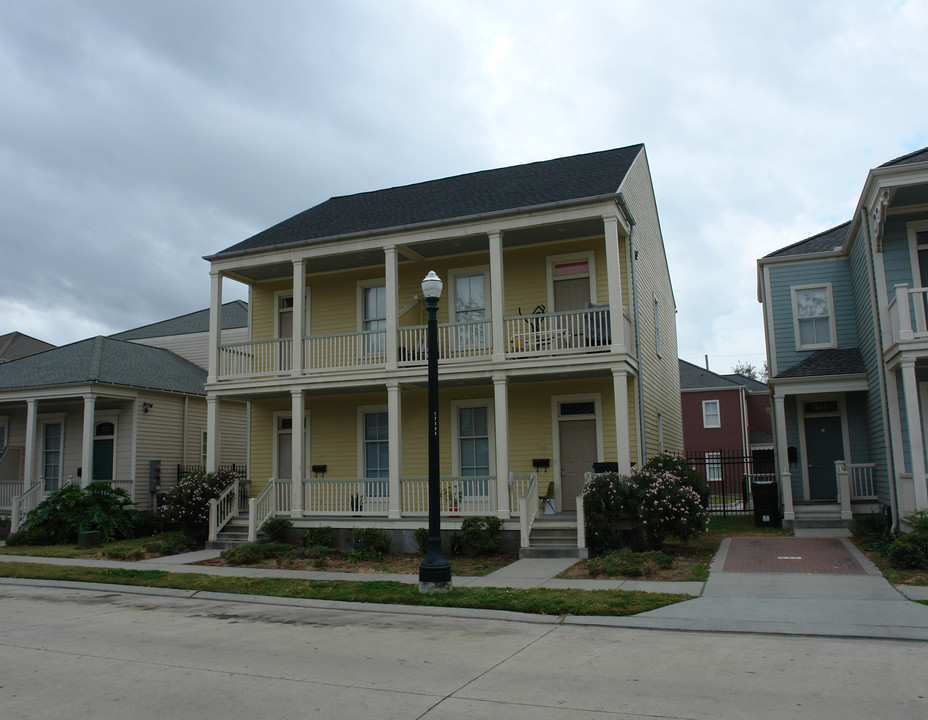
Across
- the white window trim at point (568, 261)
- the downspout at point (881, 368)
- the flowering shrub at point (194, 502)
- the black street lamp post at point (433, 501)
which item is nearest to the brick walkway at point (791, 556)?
the downspout at point (881, 368)

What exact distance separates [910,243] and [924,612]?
904 cm

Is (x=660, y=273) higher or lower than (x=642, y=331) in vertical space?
higher

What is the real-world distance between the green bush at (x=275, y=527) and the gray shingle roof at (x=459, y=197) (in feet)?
20.6

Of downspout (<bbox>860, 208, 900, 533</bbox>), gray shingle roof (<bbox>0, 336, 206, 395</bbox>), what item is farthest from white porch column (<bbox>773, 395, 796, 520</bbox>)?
gray shingle roof (<bbox>0, 336, 206, 395</bbox>)

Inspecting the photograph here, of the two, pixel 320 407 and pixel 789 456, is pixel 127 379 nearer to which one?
pixel 320 407

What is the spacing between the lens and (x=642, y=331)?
1777 cm

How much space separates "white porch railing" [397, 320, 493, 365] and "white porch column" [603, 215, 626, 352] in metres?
2.77

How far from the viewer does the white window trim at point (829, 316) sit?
18484mm

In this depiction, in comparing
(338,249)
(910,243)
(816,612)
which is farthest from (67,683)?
(910,243)

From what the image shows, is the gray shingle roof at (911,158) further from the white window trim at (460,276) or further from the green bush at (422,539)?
the green bush at (422,539)

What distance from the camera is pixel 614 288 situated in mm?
14070

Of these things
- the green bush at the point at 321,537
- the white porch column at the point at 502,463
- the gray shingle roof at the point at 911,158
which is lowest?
the green bush at the point at 321,537

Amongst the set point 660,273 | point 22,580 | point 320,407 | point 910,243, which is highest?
point 660,273

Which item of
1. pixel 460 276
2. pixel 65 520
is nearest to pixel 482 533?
pixel 460 276
